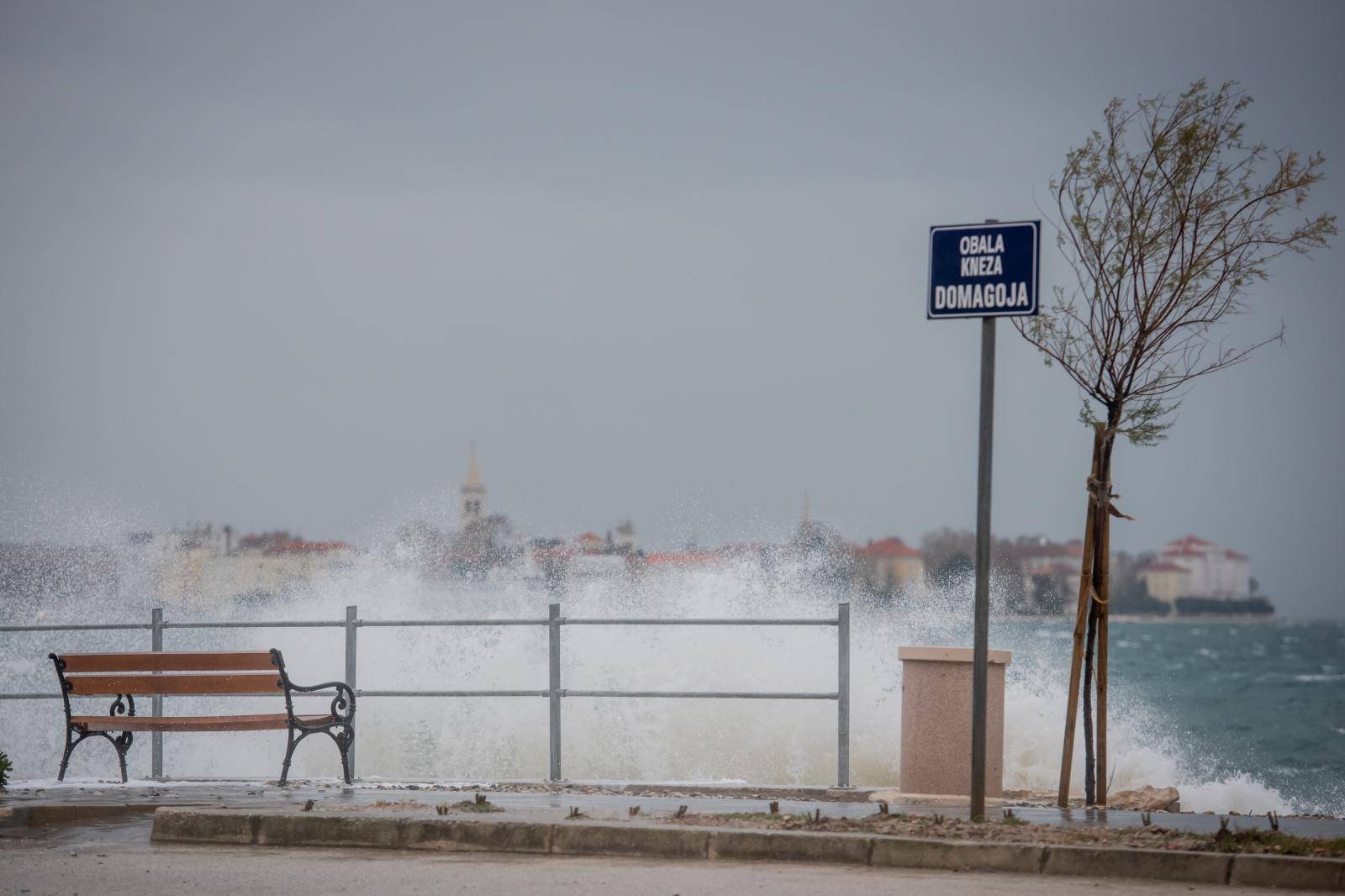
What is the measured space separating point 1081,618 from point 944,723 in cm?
114

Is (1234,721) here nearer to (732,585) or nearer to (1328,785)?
(1328,785)

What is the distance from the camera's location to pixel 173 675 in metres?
11.5

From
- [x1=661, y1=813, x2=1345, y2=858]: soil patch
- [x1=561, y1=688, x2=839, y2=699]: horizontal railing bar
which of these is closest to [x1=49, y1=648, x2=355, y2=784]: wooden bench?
[x1=561, y1=688, x2=839, y2=699]: horizontal railing bar

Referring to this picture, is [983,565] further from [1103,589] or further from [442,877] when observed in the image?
[442,877]

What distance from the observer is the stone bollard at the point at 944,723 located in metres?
10.5

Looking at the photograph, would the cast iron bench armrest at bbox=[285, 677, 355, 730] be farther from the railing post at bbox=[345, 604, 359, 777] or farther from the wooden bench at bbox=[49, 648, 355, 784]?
the railing post at bbox=[345, 604, 359, 777]

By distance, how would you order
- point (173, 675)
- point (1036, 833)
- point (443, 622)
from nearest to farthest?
point (1036, 833) → point (173, 675) → point (443, 622)

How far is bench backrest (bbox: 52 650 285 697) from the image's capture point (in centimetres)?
1141

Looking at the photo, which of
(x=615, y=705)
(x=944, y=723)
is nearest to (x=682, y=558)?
(x=615, y=705)

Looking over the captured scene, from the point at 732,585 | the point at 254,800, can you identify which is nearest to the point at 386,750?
the point at 732,585

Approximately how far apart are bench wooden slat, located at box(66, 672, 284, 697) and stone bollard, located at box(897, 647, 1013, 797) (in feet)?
14.8

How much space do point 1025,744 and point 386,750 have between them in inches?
314

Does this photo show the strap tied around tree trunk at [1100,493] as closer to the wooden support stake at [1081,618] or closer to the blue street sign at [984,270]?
the wooden support stake at [1081,618]

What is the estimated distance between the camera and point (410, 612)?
2606cm
